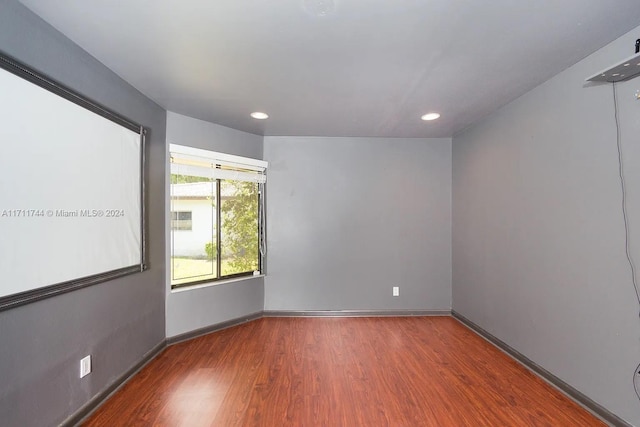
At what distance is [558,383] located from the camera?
7.44ft

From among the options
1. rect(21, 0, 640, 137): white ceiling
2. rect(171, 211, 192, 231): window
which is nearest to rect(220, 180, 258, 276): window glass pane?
rect(171, 211, 192, 231): window

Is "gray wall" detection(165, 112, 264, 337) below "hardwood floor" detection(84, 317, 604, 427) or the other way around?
the other way around

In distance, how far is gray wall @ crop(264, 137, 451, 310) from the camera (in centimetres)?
404

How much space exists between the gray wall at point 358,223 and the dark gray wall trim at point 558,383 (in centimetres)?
101

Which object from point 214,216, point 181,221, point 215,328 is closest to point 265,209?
point 214,216

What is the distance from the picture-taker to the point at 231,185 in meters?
3.69

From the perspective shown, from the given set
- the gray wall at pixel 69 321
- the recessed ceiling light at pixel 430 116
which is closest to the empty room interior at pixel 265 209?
the gray wall at pixel 69 321

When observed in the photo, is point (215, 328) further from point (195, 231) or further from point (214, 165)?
point (214, 165)

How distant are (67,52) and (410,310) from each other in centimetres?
427

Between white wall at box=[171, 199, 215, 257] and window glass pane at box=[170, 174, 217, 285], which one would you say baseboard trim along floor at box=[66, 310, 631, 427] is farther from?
white wall at box=[171, 199, 215, 257]

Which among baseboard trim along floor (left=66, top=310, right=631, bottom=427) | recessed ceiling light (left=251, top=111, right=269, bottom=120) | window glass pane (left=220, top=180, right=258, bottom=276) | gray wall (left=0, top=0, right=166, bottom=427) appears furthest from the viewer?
window glass pane (left=220, top=180, right=258, bottom=276)

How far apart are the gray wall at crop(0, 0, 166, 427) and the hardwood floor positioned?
28 centimetres

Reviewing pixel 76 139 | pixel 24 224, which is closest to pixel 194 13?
pixel 76 139

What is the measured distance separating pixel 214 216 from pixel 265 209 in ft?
2.31
